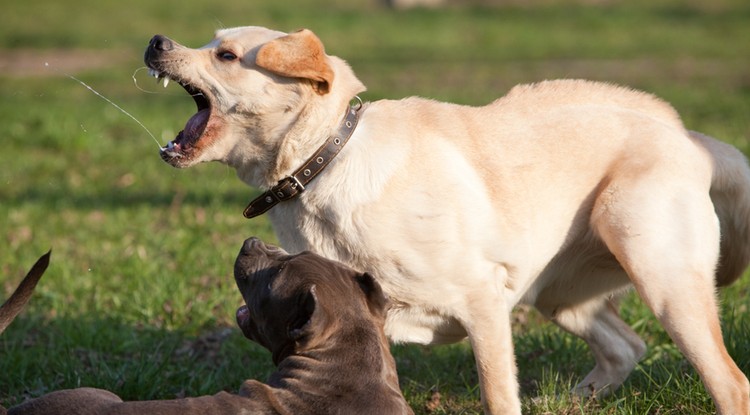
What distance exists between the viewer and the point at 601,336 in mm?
5324

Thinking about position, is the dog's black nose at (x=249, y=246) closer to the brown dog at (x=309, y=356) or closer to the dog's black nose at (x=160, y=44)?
the brown dog at (x=309, y=356)

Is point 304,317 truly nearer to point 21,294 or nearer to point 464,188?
point 464,188

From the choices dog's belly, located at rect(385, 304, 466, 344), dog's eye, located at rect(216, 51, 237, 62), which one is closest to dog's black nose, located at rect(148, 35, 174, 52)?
dog's eye, located at rect(216, 51, 237, 62)

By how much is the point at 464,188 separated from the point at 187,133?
4.09 feet

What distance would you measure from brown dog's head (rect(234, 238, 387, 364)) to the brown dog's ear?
0.75 m

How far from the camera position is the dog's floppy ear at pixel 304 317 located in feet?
12.8

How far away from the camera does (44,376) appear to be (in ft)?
17.2

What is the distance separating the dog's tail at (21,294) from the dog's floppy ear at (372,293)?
1.30m

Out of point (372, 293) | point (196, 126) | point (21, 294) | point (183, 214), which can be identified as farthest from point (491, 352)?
point (183, 214)

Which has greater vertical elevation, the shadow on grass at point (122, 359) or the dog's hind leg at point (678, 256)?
the dog's hind leg at point (678, 256)

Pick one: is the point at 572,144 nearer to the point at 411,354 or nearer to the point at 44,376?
the point at 411,354

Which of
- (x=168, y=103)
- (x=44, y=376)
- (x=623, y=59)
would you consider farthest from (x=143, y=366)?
(x=623, y=59)

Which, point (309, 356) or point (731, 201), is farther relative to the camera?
point (731, 201)

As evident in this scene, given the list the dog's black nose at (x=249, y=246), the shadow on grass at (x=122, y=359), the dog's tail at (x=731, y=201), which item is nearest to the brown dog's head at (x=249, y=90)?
the dog's black nose at (x=249, y=246)
